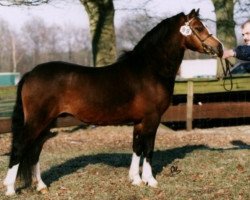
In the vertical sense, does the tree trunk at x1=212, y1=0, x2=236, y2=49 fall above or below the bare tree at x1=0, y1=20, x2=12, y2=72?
above

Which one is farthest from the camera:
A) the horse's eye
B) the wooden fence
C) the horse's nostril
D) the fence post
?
the wooden fence

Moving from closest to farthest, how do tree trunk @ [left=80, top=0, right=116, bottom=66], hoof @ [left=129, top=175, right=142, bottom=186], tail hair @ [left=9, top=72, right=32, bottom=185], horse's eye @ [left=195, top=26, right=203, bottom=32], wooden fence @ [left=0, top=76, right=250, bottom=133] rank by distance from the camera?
tail hair @ [left=9, top=72, right=32, bottom=185], horse's eye @ [left=195, top=26, right=203, bottom=32], hoof @ [left=129, top=175, right=142, bottom=186], wooden fence @ [left=0, top=76, right=250, bottom=133], tree trunk @ [left=80, top=0, right=116, bottom=66]

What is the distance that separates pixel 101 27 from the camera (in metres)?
14.7

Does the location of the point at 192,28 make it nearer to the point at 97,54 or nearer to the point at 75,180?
the point at 75,180

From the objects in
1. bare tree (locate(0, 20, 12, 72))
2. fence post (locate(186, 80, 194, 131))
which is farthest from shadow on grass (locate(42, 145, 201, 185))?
bare tree (locate(0, 20, 12, 72))

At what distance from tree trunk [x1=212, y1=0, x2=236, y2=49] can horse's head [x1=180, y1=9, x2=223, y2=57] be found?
10.9 m

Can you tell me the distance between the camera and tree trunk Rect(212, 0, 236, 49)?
677 inches

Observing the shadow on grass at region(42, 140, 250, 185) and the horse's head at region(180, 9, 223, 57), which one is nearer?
the horse's head at region(180, 9, 223, 57)

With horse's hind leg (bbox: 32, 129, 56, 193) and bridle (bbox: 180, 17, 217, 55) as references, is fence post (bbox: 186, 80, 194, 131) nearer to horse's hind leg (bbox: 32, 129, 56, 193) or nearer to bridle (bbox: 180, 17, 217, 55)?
bridle (bbox: 180, 17, 217, 55)

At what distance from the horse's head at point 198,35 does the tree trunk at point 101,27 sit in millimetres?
8091

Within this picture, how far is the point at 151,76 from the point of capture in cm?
644

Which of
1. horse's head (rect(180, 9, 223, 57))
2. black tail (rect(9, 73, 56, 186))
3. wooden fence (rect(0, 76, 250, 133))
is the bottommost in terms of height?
wooden fence (rect(0, 76, 250, 133))

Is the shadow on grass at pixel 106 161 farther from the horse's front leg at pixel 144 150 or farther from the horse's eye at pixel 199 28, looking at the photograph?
the horse's eye at pixel 199 28

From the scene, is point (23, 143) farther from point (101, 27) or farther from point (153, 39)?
point (101, 27)
